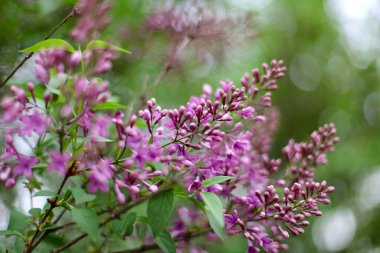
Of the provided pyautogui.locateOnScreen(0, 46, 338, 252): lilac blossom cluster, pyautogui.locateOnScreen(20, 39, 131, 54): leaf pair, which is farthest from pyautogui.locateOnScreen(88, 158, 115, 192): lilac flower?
pyautogui.locateOnScreen(20, 39, 131, 54): leaf pair

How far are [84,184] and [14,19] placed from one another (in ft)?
1.87

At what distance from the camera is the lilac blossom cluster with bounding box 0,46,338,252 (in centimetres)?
64

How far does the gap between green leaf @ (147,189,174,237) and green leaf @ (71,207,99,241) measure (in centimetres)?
9

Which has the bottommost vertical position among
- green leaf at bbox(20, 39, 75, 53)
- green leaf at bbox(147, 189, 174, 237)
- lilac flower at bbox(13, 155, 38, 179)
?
green leaf at bbox(147, 189, 174, 237)

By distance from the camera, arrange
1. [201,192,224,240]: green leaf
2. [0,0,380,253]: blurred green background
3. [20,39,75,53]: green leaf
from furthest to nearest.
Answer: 1. [0,0,380,253]: blurred green background
2. [20,39,75,53]: green leaf
3. [201,192,224,240]: green leaf

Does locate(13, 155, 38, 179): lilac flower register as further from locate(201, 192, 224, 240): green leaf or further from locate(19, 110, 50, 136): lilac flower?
locate(201, 192, 224, 240): green leaf

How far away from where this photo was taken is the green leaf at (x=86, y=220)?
68cm

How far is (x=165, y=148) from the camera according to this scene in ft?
2.63

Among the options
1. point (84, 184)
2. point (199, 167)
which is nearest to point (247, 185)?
point (199, 167)

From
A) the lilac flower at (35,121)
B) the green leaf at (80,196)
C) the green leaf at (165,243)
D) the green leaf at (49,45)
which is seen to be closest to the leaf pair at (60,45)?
the green leaf at (49,45)

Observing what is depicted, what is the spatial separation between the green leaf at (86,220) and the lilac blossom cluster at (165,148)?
46 mm

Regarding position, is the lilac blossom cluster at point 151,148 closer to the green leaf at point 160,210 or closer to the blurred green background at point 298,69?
the green leaf at point 160,210

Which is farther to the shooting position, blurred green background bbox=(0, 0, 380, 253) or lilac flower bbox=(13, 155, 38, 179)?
blurred green background bbox=(0, 0, 380, 253)

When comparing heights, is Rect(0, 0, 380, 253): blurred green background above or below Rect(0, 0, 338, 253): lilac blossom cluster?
above
